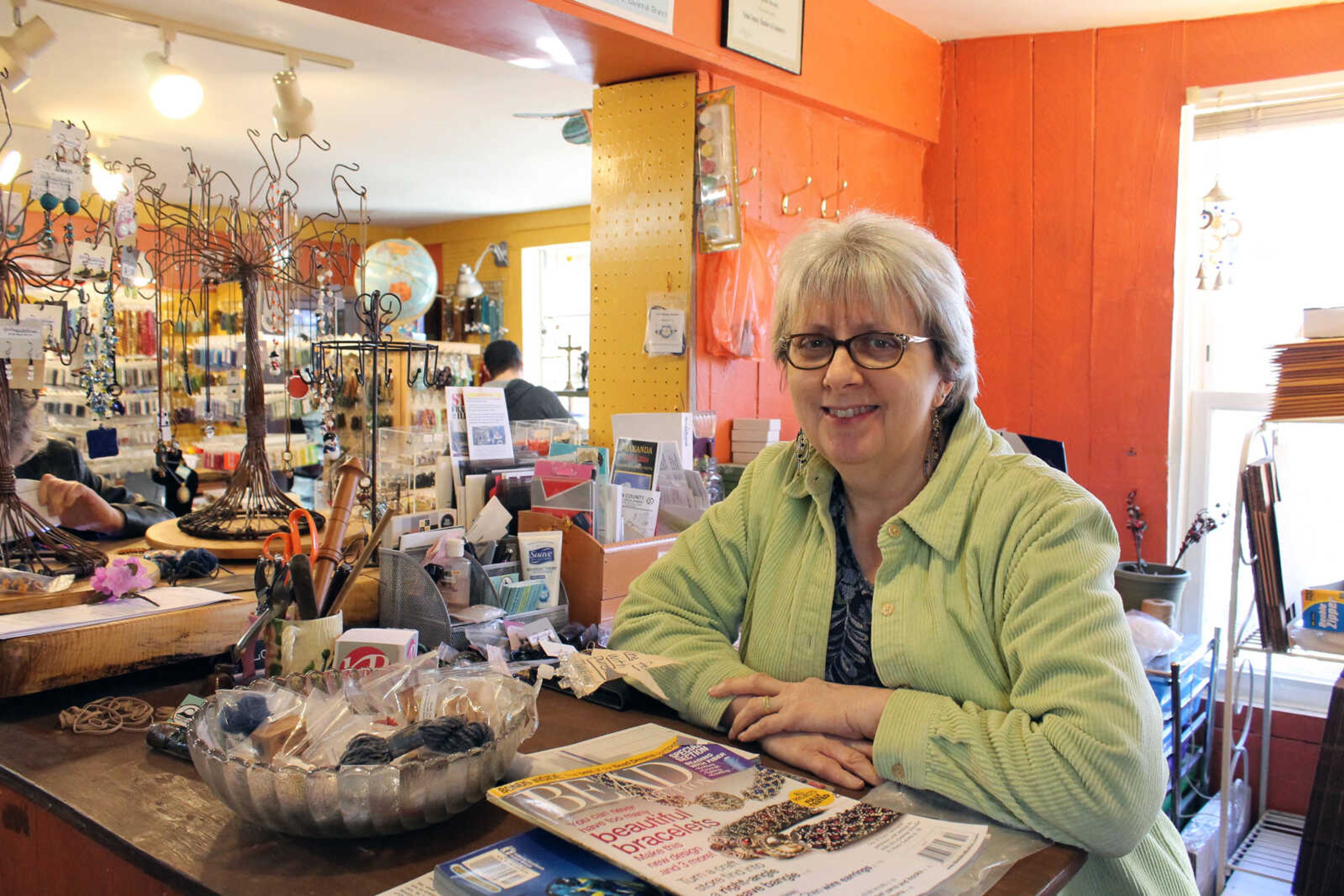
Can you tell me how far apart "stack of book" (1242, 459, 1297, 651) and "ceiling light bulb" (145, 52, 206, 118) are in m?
4.12

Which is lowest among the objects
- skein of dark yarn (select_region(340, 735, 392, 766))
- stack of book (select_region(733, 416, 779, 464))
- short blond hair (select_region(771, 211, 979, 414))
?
skein of dark yarn (select_region(340, 735, 392, 766))

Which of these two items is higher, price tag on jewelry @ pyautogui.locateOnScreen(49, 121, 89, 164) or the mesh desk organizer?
price tag on jewelry @ pyautogui.locateOnScreen(49, 121, 89, 164)

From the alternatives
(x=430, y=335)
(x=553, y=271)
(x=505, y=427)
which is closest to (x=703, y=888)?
(x=505, y=427)

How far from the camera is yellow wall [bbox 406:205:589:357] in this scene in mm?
8656

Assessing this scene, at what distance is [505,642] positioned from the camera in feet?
5.58

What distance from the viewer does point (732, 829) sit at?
96cm

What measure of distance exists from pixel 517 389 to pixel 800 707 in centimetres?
424

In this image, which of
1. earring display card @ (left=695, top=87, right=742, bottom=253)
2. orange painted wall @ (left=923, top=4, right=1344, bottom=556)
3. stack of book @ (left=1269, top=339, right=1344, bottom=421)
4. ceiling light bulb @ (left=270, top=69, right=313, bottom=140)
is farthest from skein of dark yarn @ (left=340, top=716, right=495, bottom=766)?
ceiling light bulb @ (left=270, top=69, right=313, bottom=140)

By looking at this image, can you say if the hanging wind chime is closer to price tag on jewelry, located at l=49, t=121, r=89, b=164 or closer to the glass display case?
the glass display case

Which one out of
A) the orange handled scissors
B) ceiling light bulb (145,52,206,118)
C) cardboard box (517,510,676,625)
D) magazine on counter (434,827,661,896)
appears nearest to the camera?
magazine on counter (434,827,661,896)

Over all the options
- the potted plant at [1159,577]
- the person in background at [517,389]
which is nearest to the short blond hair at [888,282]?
the potted plant at [1159,577]

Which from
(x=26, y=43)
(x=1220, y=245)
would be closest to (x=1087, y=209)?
(x=1220, y=245)

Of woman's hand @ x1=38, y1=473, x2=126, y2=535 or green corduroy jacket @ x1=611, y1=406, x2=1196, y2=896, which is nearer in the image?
green corduroy jacket @ x1=611, y1=406, x2=1196, y2=896

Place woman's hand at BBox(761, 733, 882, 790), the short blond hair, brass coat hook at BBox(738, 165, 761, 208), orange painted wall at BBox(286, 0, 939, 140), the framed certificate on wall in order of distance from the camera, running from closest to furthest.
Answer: woman's hand at BBox(761, 733, 882, 790) < the short blond hair < orange painted wall at BBox(286, 0, 939, 140) < the framed certificate on wall < brass coat hook at BBox(738, 165, 761, 208)
